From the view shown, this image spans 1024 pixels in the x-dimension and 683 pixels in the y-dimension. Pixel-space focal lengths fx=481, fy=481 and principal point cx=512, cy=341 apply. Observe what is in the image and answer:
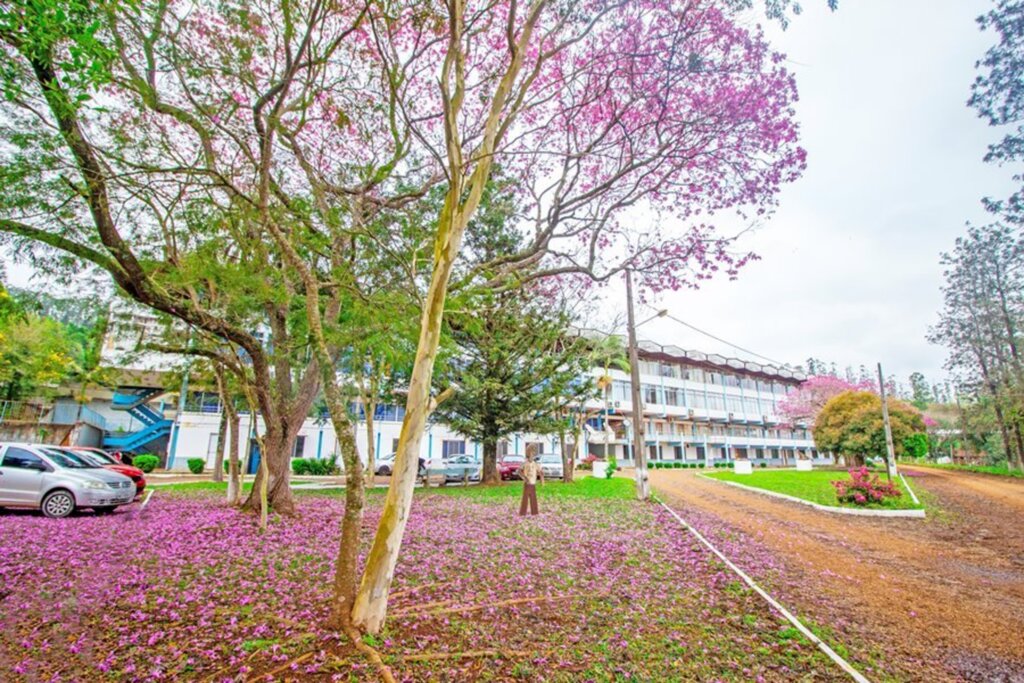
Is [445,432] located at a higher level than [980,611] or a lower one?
higher

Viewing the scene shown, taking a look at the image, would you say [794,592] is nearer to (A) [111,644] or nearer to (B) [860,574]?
(B) [860,574]

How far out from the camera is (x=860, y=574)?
283 inches

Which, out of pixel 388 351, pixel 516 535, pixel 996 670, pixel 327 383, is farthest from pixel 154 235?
pixel 996 670

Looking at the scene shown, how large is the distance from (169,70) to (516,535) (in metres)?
9.13

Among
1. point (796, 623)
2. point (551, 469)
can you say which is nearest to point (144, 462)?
point (551, 469)

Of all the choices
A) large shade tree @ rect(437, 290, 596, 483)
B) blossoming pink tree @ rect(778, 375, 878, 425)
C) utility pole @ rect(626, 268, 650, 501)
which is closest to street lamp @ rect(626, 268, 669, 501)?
utility pole @ rect(626, 268, 650, 501)

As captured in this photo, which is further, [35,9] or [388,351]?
[388,351]

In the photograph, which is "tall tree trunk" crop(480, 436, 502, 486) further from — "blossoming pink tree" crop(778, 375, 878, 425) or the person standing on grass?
"blossoming pink tree" crop(778, 375, 878, 425)

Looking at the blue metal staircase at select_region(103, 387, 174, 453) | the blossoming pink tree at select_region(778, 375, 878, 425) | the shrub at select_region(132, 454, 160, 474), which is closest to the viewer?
the shrub at select_region(132, 454, 160, 474)

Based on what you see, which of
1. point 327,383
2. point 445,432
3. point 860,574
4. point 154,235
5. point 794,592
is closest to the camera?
point 327,383

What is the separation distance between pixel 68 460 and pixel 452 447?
26640 millimetres

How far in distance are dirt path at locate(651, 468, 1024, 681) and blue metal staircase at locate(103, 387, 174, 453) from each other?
31809 millimetres

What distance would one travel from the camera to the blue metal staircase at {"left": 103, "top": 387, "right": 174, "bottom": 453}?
1160 inches

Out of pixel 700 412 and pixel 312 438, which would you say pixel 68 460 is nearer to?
pixel 312 438
